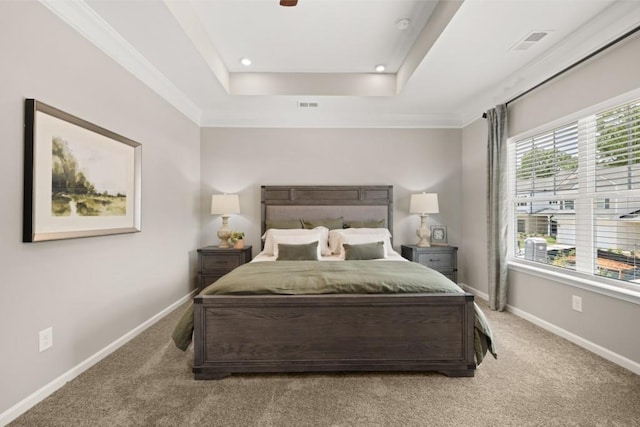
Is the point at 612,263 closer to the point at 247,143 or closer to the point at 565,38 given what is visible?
the point at 565,38

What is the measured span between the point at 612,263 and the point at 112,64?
4370mm

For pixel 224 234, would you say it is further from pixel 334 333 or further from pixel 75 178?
pixel 334 333

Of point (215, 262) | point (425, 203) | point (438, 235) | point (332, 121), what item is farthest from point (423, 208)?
point (215, 262)

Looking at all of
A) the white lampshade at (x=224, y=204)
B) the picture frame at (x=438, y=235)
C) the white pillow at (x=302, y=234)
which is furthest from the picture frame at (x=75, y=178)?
the picture frame at (x=438, y=235)

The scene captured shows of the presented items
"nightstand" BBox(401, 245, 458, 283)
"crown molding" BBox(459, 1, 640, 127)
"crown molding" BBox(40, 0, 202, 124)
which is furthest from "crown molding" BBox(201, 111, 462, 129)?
"nightstand" BBox(401, 245, 458, 283)

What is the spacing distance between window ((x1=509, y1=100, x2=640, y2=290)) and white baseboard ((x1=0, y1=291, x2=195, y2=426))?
4.06 meters

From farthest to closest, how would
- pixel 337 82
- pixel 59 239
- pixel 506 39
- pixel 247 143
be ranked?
1. pixel 247 143
2. pixel 337 82
3. pixel 506 39
4. pixel 59 239

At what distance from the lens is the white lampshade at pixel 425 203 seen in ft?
13.2

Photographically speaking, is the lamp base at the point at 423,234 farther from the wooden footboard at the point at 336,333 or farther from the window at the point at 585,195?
the wooden footboard at the point at 336,333

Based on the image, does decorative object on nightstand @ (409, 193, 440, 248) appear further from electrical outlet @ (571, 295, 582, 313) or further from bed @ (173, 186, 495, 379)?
bed @ (173, 186, 495, 379)

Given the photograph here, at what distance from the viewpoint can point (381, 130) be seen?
4.41m

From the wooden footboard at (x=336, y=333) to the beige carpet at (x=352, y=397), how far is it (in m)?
0.10

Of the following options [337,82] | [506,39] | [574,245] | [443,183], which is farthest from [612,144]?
[337,82]

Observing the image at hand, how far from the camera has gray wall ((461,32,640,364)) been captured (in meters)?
2.14
